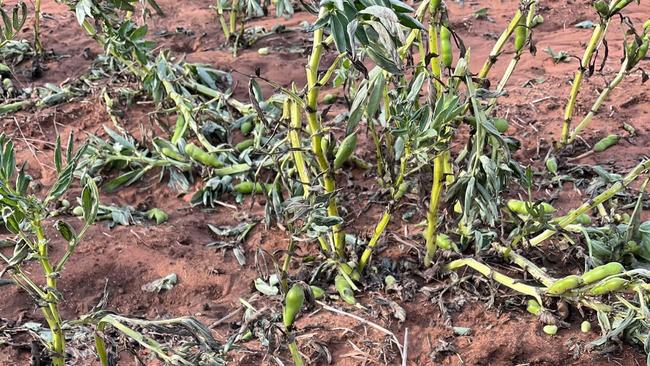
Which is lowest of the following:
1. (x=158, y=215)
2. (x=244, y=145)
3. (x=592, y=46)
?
(x=158, y=215)

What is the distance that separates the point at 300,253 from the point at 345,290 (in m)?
0.30

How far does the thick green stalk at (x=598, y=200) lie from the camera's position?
182 centimetres

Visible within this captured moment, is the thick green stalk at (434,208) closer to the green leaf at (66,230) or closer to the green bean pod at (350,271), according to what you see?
the green bean pod at (350,271)

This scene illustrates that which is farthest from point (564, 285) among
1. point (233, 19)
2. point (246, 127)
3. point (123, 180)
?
point (233, 19)

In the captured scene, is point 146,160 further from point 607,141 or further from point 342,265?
point 607,141

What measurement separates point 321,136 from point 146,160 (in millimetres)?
1045

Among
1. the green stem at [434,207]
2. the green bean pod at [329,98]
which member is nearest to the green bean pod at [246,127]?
the green bean pod at [329,98]

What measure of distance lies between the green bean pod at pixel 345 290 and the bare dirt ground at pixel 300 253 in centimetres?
3

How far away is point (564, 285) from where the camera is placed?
1766 millimetres

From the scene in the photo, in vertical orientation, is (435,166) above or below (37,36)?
above

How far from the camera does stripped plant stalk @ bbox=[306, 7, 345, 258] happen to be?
5.72 ft

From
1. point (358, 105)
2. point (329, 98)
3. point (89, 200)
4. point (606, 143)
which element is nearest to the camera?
point (89, 200)

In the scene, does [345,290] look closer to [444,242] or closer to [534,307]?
[444,242]

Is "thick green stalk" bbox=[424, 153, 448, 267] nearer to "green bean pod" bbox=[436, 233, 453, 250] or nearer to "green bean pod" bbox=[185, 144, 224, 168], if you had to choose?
"green bean pod" bbox=[436, 233, 453, 250]
